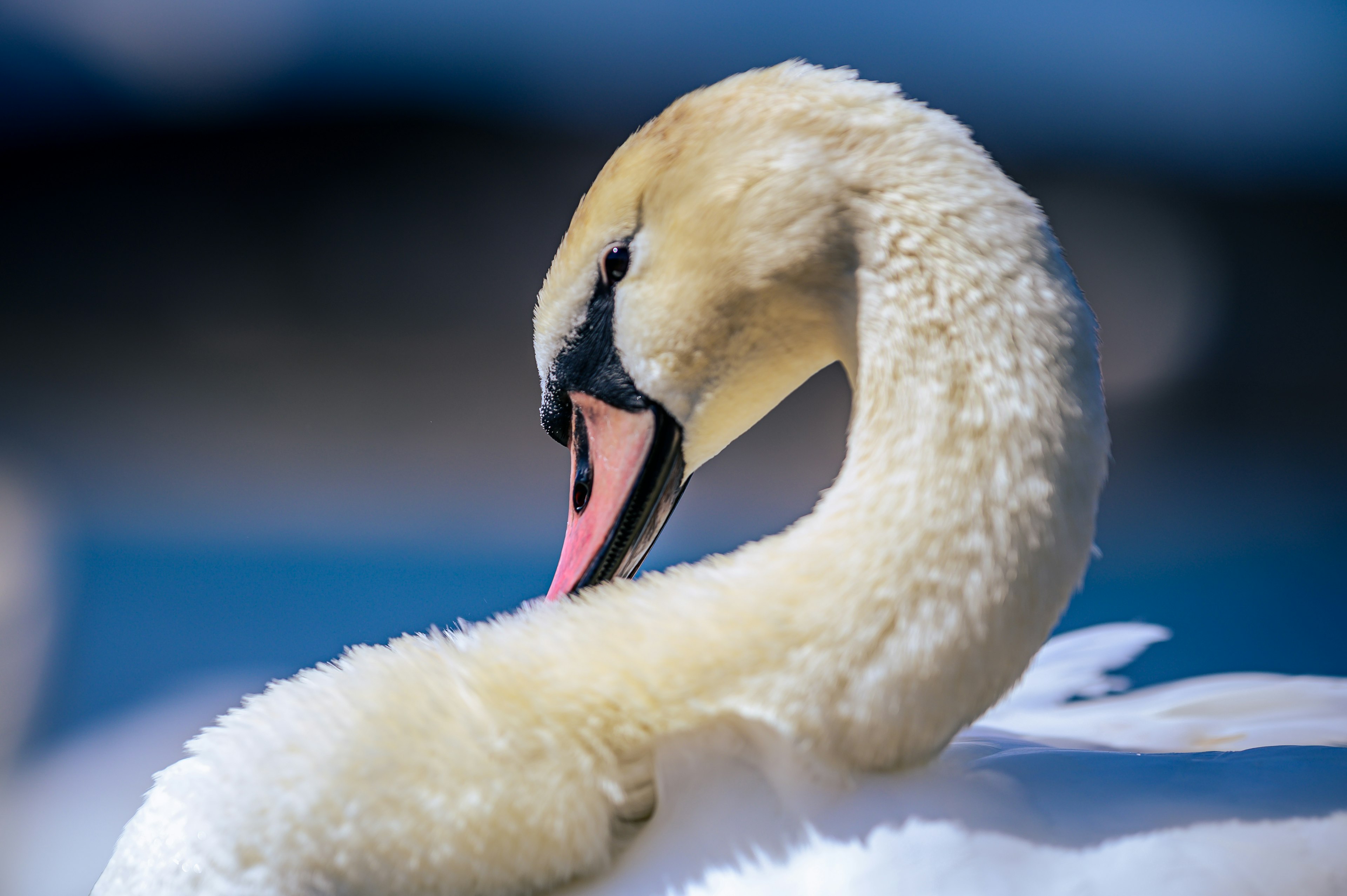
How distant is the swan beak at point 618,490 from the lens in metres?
0.60

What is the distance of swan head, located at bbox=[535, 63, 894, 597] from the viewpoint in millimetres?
514

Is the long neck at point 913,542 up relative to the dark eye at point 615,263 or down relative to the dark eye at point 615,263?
down

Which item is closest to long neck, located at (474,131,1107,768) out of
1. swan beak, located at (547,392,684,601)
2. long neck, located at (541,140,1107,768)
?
long neck, located at (541,140,1107,768)

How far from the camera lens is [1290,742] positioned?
63cm

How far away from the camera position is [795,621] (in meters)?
0.45

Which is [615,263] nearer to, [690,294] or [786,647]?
[690,294]

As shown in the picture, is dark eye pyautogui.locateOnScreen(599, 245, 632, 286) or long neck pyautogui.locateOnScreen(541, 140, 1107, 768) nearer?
long neck pyautogui.locateOnScreen(541, 140, 1107, 768)

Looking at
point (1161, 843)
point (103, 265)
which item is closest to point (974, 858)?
point (1161, 843)

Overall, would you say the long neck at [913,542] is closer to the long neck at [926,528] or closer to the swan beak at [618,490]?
the long neck at [926,528]

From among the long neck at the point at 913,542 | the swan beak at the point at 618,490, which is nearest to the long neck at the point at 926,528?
the long neck at the point at 913,542

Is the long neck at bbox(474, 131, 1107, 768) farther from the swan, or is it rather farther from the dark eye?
the dark eye

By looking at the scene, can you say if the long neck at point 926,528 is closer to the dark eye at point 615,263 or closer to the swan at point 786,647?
the swan at point 786,647

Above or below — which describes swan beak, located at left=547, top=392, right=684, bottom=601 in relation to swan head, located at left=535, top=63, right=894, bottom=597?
below

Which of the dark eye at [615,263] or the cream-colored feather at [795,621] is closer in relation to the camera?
the cream-colored feather at [795,621]
